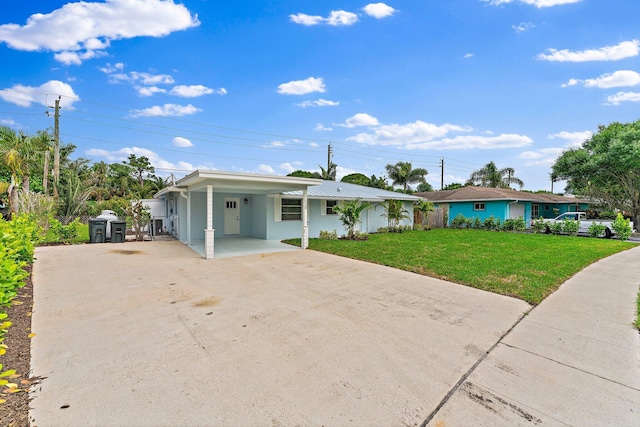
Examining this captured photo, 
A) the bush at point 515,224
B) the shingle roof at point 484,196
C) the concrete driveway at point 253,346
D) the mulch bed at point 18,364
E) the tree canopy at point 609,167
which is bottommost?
the concrete driveway at point 253,346

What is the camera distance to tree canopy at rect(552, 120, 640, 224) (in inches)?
727

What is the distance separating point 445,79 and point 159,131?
24.9 metres

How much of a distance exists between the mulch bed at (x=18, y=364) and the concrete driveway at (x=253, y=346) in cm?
10

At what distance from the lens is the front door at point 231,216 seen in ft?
47.5

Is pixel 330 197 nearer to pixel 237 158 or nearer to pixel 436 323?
pixel 436 323

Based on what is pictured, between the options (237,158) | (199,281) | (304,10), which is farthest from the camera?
(237,158)

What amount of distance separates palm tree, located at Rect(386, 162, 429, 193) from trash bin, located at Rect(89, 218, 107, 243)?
1098 inches

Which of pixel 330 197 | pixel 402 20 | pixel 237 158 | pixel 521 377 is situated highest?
pixel 402 20

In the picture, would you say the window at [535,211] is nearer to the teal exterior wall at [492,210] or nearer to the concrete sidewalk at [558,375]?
the teal exterior wall at [492,210]

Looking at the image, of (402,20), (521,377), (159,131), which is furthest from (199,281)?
(159,131)

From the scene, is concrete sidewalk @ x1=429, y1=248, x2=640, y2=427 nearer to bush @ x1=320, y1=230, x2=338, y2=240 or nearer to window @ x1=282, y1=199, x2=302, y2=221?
bush @ x1=320, y1=230, x2=338, y2=240

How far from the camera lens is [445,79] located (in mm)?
15172

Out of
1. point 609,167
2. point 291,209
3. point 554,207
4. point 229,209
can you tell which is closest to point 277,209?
point 291,209

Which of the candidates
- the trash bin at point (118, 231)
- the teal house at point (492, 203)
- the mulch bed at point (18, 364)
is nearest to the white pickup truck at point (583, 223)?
the teal house at point (492, 203)
